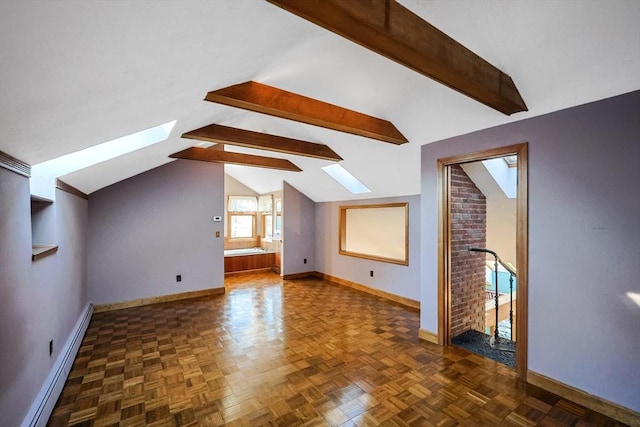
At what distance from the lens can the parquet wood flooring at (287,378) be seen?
1881 mm

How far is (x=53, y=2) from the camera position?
2.18ft

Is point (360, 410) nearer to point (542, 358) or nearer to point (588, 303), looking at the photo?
point (542, 358)

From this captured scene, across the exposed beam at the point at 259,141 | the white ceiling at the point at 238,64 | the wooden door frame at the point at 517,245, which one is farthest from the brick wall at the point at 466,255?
the exposed beam at the point at 259,141

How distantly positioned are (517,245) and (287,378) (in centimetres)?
216

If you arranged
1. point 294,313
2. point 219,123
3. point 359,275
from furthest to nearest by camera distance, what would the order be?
point 359,275 → point 294,313 → point 219,123

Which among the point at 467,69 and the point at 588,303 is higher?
the point at 467,69

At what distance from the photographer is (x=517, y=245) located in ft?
7.61

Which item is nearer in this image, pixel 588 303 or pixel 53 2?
pixel 53 2

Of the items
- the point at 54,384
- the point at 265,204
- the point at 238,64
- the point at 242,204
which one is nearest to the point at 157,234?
the point at 54,384

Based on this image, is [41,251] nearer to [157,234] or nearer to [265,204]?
[157,234]

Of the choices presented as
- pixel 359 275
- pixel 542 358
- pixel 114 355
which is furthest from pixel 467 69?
pixel 359 275

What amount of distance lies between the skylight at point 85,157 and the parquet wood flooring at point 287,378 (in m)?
1.59

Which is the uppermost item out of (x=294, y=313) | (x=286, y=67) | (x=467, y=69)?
(x=286, y=67)

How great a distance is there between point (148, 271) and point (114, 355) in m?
1.85
